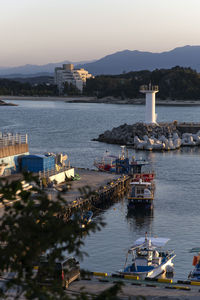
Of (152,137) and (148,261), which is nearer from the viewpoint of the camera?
(148,261)

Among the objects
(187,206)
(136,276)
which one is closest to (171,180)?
(187,206)

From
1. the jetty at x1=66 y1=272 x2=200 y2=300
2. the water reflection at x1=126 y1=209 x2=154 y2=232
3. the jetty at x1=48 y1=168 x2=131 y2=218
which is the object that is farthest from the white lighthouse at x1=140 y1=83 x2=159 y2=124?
the jetty at x1=66 y1=272 x2=200 y2=300

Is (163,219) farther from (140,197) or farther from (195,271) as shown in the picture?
(195,271)

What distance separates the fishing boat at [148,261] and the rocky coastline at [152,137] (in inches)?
1688

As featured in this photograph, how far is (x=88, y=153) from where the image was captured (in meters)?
61.9

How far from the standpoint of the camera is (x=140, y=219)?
3191 centimetres

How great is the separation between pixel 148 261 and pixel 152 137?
48.9 m

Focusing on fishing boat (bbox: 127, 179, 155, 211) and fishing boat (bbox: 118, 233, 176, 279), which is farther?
fishing boat (bbox: 127, 179, 155, 211)

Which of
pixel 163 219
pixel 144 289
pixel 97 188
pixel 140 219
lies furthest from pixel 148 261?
pixel 97 188

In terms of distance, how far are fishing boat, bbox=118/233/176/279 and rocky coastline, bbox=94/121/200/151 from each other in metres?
42.9

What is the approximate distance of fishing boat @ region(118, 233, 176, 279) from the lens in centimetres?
2071

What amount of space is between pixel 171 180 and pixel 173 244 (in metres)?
18.7

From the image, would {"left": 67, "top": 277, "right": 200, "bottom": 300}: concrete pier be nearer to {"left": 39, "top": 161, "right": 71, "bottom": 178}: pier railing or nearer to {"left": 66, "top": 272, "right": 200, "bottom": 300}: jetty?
{"left": 66, "top": 272, "right": 200, "bottom": 300}: jetty

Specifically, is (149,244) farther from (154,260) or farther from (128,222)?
(128,222)
